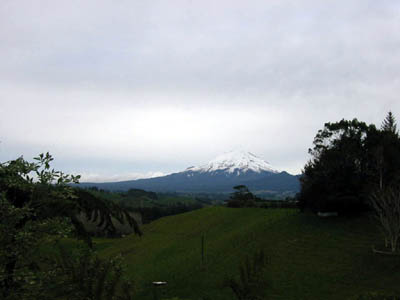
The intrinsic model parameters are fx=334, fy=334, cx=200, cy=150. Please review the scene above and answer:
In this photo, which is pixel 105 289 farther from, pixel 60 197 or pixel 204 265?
pixel 204 265

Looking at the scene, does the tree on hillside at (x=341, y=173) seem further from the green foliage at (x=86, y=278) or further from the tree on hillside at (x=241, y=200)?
the green foliage at (x=86, y=278)

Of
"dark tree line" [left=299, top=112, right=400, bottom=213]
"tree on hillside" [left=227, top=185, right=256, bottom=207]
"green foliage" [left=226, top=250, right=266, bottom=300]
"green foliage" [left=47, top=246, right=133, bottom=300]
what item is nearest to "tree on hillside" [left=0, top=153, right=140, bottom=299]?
"green foliage" [left=47, top=246, right=133, bottom=300]

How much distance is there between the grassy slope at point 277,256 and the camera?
25.8 metres

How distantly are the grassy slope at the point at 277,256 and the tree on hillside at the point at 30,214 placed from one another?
469 inches

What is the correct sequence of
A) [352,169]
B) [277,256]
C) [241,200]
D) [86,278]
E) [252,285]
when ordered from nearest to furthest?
[86,278] < [252,285] < [277,256] < [352,169] < [241,200]

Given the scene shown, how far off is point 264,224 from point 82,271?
42.7 metres

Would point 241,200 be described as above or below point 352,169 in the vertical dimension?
below

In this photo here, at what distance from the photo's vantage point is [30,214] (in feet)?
16.8

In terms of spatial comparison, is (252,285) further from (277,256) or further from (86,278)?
(277,256)

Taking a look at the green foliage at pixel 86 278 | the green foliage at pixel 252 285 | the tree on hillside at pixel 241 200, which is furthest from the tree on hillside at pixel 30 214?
the tree on hillside at pixel 241 200

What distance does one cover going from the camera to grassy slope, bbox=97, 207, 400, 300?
25781 mm

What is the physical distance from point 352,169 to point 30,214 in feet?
136

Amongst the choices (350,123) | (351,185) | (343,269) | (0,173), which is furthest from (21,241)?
(350,123)

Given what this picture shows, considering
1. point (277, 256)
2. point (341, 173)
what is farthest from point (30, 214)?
point (341, 173)
